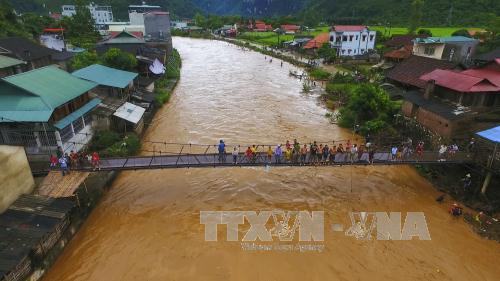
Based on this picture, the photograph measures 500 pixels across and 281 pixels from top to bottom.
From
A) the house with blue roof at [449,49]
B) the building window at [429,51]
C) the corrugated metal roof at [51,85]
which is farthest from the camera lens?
the building window at [429,51]

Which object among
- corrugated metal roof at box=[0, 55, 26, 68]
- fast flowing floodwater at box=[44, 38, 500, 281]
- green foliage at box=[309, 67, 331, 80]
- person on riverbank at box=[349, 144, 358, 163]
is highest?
corrugated metal roof at box=[0, 55, 26, 68]

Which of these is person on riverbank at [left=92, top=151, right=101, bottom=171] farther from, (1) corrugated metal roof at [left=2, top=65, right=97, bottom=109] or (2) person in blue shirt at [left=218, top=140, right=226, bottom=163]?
(2) person in blue shirt at [left=218, top=140, right=226, bottom=163]

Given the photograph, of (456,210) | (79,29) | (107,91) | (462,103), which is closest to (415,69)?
(462,103)

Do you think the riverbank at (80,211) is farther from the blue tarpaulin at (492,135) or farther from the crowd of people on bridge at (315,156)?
the blue tarpaulin at (492,135)

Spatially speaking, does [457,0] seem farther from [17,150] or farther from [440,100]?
[17,150]

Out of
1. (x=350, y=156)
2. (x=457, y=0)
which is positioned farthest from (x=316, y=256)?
(x=457, y=0)

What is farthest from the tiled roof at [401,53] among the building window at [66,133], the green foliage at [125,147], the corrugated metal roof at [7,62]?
the corrugated metal roof at [7,62]

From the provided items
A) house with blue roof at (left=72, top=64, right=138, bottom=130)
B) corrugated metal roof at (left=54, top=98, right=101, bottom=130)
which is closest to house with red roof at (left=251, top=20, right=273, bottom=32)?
house with blue roof at (left=72, top=64, right=138, bottom=130)
